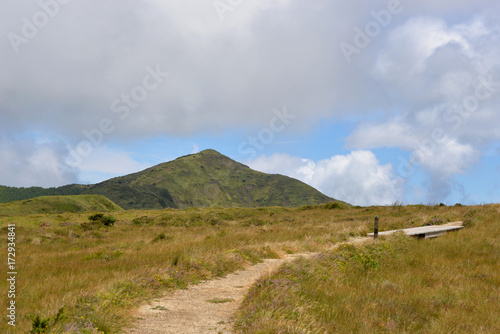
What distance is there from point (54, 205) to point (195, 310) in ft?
270

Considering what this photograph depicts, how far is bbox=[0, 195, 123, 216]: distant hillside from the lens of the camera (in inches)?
Result: 2518

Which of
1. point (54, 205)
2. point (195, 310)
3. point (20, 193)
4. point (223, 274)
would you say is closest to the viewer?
point (195, 310)

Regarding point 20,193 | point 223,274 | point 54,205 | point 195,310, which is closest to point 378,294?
point 223,274

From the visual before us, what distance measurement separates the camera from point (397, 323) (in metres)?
6.59

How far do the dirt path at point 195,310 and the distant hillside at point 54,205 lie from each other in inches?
2618

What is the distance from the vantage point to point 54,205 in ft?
244

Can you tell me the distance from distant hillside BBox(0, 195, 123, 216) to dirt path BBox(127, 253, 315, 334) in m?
66.5

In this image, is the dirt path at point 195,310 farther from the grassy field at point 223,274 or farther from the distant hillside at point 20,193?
the distant hillside at point 20,193

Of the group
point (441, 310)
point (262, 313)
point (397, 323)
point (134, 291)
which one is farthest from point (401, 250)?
point (134, 291)

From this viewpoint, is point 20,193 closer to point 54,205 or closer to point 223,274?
point 54,205

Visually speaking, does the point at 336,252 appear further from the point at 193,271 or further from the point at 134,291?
the point at 134,291

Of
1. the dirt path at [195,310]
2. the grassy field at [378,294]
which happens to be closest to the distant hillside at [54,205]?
the dirt path at [195,310]

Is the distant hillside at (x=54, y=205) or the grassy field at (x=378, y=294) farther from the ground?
the distant hillside at (x=54, y=205)

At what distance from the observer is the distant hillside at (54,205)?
6397cm
